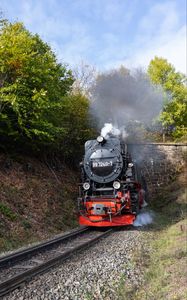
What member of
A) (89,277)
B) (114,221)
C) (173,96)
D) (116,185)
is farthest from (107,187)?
(173,96)

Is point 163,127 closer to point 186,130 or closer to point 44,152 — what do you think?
point 186,130

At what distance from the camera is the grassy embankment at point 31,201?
9844 millimetres

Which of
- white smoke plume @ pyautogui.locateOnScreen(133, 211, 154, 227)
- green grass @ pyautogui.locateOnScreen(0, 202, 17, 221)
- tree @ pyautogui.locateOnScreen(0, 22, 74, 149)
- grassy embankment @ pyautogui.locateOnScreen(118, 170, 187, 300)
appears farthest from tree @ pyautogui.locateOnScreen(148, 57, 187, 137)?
green grass @ pyautogui.locateOnScreen(0, 202, 17, 221)

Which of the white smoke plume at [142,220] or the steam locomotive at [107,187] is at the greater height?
the steam locomotive at [107,187]

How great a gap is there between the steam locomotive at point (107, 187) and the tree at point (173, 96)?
20.1 m

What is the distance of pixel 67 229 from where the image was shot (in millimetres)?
11930

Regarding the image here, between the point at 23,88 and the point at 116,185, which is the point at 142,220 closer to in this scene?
the point at 116,185

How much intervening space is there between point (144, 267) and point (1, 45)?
897 centimetres

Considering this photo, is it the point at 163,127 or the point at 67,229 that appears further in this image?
the point at 163,127

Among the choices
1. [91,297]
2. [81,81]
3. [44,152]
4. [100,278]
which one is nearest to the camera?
[91,297]

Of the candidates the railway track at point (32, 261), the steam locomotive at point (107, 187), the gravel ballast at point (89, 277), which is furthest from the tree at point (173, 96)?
the gravel ballast at point (89, 277)

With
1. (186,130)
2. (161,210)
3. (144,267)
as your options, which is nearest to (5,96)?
(144,267)

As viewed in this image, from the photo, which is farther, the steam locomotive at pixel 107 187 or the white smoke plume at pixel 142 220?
the white smoke plume at pixel 142 220

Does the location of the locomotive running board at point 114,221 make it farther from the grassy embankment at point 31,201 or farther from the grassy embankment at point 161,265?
the grassy embankment at point 31,201
